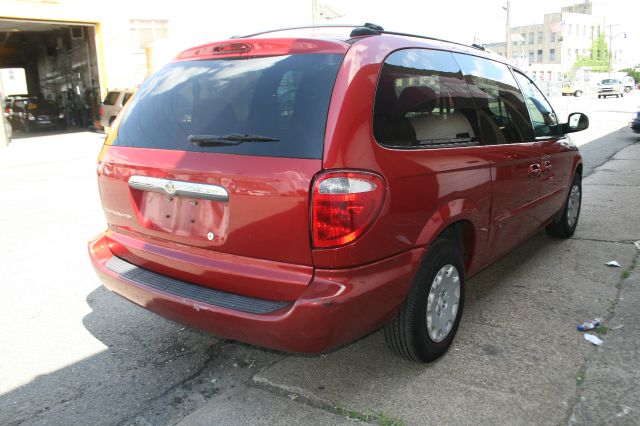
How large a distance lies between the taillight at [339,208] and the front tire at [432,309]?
63 centimetres

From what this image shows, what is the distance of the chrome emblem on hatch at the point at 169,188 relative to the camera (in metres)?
2.62

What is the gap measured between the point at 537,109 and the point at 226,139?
2984 mm

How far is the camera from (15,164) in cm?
1317

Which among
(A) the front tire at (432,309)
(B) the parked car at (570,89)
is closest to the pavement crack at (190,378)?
(A) the front tire at (432,309)

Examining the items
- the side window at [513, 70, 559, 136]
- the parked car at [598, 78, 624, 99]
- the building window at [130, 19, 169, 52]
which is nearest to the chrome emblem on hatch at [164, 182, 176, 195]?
the side window at [513, 70, 559, 136]

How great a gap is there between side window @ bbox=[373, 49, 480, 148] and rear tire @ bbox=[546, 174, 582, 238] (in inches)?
96.9

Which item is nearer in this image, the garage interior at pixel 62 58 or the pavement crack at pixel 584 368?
the pavement crack at pixel 584 368

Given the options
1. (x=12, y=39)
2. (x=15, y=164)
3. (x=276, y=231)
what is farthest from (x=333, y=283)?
(x=12, y=39)

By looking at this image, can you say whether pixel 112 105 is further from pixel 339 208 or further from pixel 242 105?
pixel 339 208

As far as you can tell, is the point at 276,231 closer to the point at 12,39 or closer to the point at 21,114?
the point at 21,114

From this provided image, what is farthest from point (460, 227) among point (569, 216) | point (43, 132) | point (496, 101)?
point (43, 132)

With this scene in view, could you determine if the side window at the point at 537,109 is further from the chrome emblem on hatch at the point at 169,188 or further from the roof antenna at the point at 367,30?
the chrome emblem on hatch at the point at 169,188

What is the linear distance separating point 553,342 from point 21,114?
26.0 meters

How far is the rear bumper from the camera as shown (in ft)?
7.51
